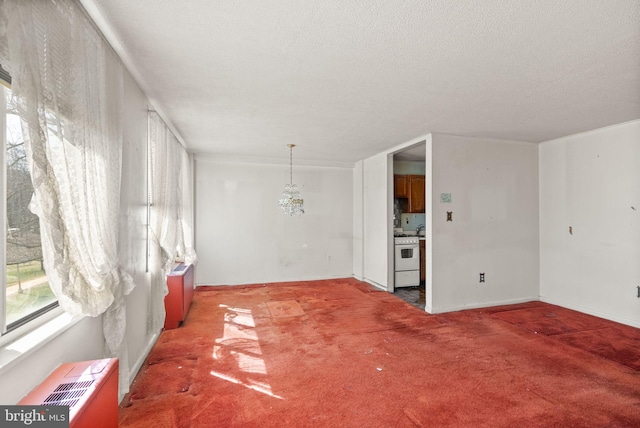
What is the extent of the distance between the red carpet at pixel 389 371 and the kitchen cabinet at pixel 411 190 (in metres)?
2.37

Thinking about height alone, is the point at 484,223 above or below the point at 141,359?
above

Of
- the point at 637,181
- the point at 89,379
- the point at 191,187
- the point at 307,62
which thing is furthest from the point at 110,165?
the point at 637,181

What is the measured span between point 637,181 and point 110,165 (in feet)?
17.9

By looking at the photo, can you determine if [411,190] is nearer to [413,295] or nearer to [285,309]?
[413,295]

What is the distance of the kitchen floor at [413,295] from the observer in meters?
4.52

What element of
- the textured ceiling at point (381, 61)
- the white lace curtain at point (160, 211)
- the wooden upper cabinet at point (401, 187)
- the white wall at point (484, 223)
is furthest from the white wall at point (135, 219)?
the wooden upper cabinet at point (401, 187)

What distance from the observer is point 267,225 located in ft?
19.5

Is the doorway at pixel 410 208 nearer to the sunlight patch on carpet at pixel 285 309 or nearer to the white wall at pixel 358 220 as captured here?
the white wall at pixel 358 220

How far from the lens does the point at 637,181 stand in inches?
137

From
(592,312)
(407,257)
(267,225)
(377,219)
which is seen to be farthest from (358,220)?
(592,312)

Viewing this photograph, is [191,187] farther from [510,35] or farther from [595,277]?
[595,277]

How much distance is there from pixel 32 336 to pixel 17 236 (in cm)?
49

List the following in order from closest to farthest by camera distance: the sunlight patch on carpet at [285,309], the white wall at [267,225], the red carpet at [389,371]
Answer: the red carpet at [389,371] < the sunlight patch on carpet at [285,309] < the white wall at [267,225]

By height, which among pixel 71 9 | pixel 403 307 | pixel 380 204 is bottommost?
pixel 403 307
